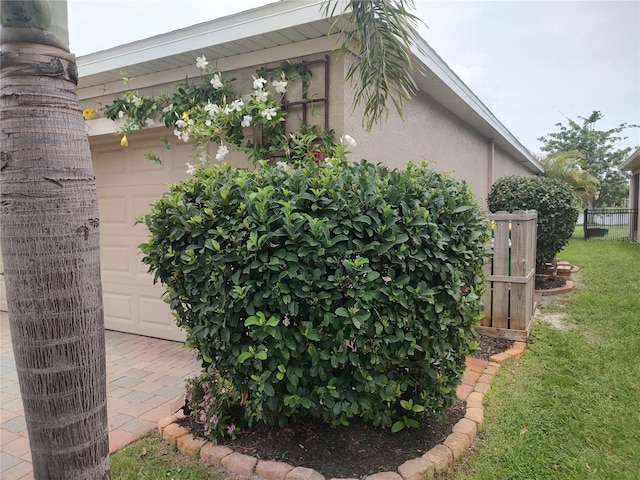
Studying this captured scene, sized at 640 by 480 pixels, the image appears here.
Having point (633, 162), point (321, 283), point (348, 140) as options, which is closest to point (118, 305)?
point (348, 140)

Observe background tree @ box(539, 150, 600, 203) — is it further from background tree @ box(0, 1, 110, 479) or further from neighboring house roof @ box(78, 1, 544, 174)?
background tree @ box(0, 1, 110, 479)

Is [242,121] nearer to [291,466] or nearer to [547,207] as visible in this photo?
[291,466]

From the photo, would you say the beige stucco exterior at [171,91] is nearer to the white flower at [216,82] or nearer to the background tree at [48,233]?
the white flower at [216,82]

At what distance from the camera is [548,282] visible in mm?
7336

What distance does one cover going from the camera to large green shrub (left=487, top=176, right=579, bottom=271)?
6930 mm

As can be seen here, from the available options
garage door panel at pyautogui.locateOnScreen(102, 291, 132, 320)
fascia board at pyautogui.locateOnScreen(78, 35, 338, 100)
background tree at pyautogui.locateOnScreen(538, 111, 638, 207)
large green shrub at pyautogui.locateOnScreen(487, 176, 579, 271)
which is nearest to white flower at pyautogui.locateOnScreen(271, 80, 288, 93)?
fascia board at pyautogui.locateOnScreen(78, 35, 338, 100)

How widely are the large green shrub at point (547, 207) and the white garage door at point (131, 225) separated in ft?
18.0

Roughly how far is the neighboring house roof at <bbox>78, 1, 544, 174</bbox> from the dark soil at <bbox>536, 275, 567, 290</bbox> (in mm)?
3647

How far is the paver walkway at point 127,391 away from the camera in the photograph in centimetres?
286

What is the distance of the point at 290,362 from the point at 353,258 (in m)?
0.67

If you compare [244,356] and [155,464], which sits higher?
[244,356]

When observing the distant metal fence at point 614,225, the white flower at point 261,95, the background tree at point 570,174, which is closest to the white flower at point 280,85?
the white flower at point 261,95

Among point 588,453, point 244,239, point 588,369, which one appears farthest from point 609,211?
point 244,239

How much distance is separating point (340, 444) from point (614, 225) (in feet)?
80.2
